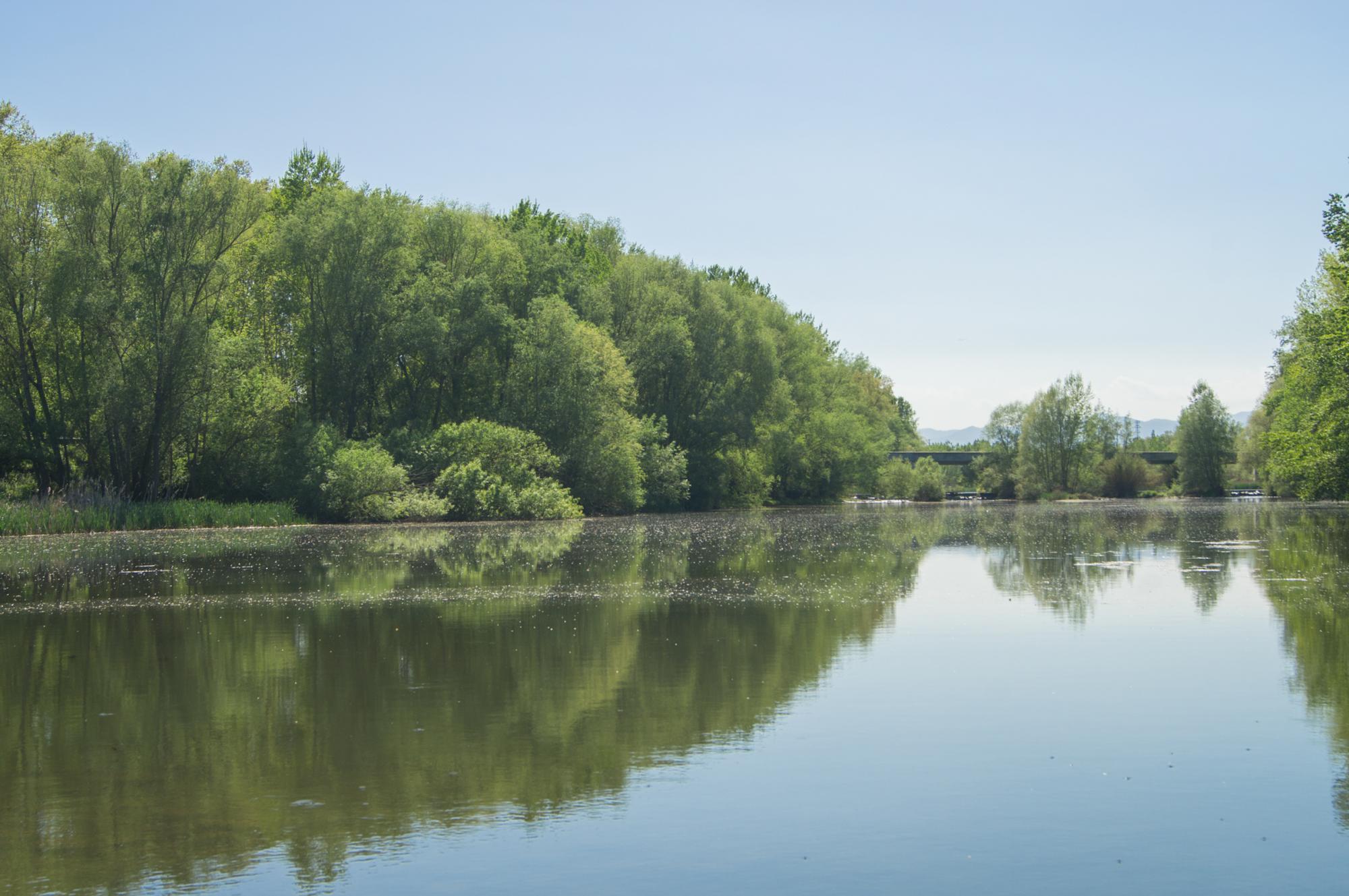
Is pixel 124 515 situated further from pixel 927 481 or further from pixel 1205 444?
pixel 1205 444

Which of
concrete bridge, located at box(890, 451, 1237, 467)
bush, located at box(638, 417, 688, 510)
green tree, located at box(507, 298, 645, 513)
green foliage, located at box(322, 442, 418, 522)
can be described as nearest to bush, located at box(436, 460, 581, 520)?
green foliage, located at box(322, 442, 418, 522)

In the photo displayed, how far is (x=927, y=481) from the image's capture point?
333 feet

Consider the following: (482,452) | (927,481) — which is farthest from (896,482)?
(482,452)

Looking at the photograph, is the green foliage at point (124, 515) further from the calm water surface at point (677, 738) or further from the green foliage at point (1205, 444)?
the green foliage at point (1205, 444)

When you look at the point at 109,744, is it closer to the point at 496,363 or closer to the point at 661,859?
the point at 661,859

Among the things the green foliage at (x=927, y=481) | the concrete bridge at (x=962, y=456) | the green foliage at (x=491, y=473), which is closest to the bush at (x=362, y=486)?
the green foliage at (x=491, y=473)

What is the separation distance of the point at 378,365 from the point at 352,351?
2.75 m

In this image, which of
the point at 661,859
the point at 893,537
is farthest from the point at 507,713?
the point at 893,537

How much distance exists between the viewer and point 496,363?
62562mm

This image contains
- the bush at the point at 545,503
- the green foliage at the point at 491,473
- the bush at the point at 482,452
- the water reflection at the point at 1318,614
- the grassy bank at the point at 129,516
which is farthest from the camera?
the bush at the point at 545,503

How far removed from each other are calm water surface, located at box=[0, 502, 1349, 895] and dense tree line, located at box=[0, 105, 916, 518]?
27.4 metres

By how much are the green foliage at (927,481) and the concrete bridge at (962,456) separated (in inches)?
286

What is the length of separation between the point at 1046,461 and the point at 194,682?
101409 mm

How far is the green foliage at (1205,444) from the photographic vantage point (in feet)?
325
